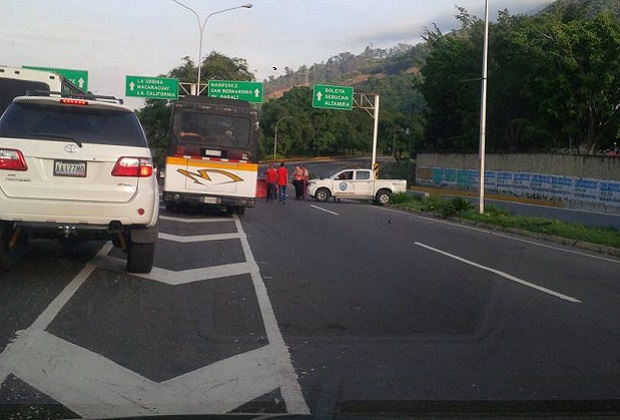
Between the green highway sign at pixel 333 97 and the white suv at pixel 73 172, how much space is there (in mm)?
32777

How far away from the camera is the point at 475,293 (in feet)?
33.8

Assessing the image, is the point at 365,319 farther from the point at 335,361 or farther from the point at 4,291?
the point at 4,291

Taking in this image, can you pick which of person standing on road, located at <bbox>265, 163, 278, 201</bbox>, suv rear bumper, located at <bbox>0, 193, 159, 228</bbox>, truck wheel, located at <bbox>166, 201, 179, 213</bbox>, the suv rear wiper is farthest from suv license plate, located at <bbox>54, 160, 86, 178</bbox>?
person standing on road, located at <bbox>265, 163, 278, 201</bbox>

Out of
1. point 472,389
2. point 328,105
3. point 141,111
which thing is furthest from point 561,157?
point 141,111

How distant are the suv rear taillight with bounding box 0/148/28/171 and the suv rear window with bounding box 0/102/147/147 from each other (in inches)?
8.4

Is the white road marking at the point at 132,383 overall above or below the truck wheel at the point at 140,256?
below

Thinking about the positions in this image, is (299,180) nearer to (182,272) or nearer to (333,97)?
(333,97)

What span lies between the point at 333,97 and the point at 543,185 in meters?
14.6

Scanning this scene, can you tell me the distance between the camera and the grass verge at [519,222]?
18.6 metres

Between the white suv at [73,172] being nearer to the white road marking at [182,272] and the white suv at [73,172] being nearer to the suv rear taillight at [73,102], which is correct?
the suv rear taillight at [73,102]

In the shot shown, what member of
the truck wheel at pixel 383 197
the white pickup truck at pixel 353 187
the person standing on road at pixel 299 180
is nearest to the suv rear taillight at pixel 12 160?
the person standing on road at pixel 299 180

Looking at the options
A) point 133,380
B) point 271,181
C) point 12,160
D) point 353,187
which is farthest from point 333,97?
point 133,380

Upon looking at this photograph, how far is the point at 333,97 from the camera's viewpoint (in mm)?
42188

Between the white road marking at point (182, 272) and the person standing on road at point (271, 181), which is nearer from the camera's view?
the white road marking at point (182, 272)
